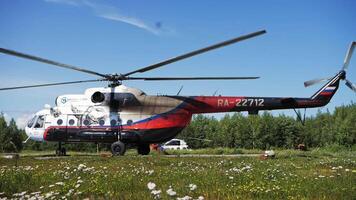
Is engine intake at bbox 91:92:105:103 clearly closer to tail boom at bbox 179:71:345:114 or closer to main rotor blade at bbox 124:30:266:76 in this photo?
main rotor blade at bbox 124:30:266:76

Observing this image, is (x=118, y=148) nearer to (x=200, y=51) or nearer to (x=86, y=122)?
(x=86, y=122)

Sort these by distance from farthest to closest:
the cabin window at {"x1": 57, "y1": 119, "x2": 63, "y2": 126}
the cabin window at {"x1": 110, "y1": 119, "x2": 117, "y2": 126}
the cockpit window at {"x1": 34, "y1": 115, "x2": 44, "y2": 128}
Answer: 1. the cockpit window at {"x1": 34, "y1": 115, "x2": 44, "y2": 128}
2. the cabin window at {"x1": 57, "y1": 119, "x2": 63, "y2": 126}
3. the cabin window at {"x1": 110, "y1": 119, "x2": 117, "y2": 126}

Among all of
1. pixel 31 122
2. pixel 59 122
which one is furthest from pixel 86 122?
pixel 31 122

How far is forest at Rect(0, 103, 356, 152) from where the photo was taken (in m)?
83.9

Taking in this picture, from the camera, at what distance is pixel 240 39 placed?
19.5 m

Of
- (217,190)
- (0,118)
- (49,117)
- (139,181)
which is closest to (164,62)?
(49,117)

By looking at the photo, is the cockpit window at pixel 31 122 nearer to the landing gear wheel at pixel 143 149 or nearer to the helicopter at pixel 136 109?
the helicopter at pixel 136 109

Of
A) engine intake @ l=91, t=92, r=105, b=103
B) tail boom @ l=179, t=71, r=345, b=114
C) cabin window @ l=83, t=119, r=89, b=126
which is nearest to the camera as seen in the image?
tail boom @ l=179, t=71, r=345, b=114

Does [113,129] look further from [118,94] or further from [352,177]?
[352,177]

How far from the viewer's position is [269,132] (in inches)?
3757

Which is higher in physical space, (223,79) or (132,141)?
(223,79)

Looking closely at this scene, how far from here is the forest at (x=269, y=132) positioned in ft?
275

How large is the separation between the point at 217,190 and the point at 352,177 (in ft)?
13.4

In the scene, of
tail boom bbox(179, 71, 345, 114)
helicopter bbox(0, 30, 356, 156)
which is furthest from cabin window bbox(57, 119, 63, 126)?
tail boom bbox(179, 71, 345, 114)
